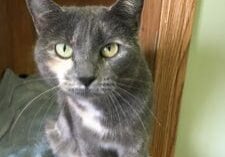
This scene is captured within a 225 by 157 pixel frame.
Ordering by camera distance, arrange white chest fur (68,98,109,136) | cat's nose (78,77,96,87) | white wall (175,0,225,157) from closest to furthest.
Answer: cat's nose (78,77,96,87) < white chest fur (68,98,109,136) < white wall (175,0,225,157)

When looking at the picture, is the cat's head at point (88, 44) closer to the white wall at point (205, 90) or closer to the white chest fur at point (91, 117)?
the white chest fur at point (91, 117)

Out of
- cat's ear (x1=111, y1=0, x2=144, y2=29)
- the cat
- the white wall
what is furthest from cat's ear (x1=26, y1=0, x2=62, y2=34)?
the white wall

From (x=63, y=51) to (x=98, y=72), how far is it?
9cm

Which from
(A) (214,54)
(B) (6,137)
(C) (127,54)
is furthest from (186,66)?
(B) (6,137)

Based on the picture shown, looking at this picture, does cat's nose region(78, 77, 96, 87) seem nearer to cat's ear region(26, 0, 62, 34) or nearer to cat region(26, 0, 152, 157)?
cat region(26, 0, 152, 157)

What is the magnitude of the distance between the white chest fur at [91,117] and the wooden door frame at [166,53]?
23 cm

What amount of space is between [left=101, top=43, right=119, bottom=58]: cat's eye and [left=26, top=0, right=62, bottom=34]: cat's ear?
0.12m

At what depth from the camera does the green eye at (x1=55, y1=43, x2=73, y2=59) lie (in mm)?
820

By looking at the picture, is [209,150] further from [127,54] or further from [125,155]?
[127,54]

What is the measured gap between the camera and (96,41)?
0.81 meters

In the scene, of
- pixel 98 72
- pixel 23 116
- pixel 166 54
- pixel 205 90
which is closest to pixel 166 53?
pixel 166 54

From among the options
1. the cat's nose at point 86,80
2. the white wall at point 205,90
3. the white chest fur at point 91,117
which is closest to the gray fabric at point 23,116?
the white chest fur at point 91,117

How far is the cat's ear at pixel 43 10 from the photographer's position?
0.83 meters

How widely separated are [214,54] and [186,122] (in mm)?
221
